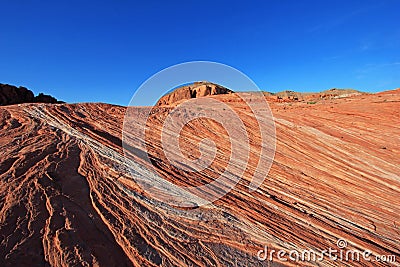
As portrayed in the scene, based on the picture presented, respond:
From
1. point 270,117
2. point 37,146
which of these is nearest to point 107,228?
point 37,146

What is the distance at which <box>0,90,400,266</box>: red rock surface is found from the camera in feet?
13.9

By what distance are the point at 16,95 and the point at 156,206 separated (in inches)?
1621

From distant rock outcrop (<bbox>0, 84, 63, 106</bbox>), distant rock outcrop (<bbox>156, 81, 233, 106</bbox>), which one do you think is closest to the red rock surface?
distant rock outcrop (<bbox>0, 84, 63, 106</bbox>)

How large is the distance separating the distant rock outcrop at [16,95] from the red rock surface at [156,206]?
101 ft

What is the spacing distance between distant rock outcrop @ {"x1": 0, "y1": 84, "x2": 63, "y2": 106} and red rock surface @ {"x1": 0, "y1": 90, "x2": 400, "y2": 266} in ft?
101

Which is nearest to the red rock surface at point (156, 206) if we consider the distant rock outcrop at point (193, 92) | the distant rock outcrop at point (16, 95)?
the distant rock outcrop at point (16, 95)

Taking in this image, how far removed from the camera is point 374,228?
6219 mm

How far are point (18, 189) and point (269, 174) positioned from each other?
269 inches

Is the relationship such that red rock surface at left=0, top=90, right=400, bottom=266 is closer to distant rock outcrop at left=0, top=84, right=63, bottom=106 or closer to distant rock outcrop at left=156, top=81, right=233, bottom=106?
distant rock outcrop at left=0, top=84, right=63, bottom=106

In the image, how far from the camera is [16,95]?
3728 cm

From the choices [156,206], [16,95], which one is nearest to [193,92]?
[16,95]

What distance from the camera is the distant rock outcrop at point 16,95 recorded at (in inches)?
1392

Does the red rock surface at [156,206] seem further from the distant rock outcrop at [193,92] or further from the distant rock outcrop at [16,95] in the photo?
the distant rock outcrop at [193,92]

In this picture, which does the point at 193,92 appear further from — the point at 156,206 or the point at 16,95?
the point at 156,206
